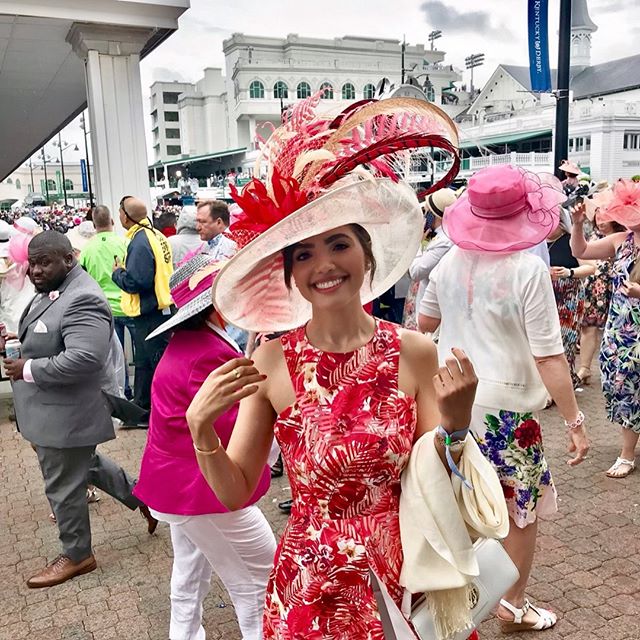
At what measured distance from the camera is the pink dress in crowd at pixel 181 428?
251 cm

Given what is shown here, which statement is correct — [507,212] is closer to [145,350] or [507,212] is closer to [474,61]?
[145,350]

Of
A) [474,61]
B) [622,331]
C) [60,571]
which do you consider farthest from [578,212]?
[474,61]

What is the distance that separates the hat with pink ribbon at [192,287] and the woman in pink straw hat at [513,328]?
1.09 m

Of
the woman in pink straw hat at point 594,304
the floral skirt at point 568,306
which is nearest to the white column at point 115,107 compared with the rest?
the floral skirt at point 568,306

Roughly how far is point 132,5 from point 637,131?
129ft

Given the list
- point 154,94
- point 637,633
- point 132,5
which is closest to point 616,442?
point 637,633

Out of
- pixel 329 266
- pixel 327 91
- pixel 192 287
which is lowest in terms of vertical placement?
pixel 192 287

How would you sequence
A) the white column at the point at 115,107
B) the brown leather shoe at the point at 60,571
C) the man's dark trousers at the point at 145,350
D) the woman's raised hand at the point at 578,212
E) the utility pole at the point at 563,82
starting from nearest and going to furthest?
the brown leather shoe at the point at 60,571 < the woman's raised hand at the point at 578,212 < the man's dark trousers at the point at 145,350 < the white column at the point at 115,107 < the utility pole at the point at 563,82

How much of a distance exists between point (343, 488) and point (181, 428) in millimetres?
1065

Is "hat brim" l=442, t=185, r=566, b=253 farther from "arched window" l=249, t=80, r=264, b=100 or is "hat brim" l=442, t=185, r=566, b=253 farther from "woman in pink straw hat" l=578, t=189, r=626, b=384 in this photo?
"arched window" l=249, t=80, r=264, b=100

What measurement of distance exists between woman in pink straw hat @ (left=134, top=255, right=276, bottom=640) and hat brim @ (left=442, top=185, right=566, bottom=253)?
110 cm

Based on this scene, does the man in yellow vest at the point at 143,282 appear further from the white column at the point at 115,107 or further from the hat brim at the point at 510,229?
the hat brim at the point at 510,229

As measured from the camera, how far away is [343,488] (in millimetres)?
1699

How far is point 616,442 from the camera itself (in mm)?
5254
